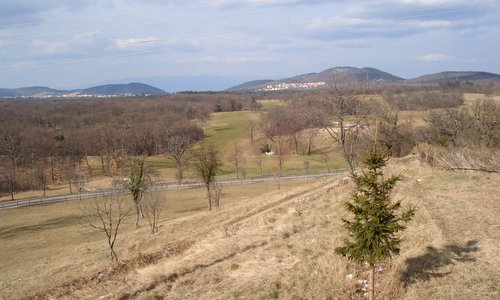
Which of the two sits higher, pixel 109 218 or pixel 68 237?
pixel 109 218

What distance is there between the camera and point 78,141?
95.5 metres

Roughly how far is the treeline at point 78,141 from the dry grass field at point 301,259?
47600 millimetres

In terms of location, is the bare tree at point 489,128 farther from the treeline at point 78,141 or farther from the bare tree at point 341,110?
A: the treeline at point 78,141

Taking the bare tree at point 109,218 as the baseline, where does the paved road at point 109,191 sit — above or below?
below

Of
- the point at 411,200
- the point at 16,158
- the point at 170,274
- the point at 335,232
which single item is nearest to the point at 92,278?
the point at 170,274

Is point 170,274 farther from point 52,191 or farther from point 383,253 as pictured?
point 52,191

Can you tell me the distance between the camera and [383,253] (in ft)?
30.4

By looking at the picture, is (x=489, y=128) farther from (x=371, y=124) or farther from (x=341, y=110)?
(x=341, y=110)

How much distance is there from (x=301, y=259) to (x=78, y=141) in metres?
90.9

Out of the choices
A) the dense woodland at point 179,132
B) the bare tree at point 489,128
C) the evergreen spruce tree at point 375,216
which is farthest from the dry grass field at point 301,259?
the bare tree at point 489,128

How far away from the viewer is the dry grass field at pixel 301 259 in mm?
11055

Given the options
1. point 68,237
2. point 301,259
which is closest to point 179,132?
point 68,237

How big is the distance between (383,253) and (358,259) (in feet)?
1.86

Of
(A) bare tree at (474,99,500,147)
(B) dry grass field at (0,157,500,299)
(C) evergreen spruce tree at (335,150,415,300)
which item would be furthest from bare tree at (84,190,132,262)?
(A) bare tree at (474,99,500,147)
